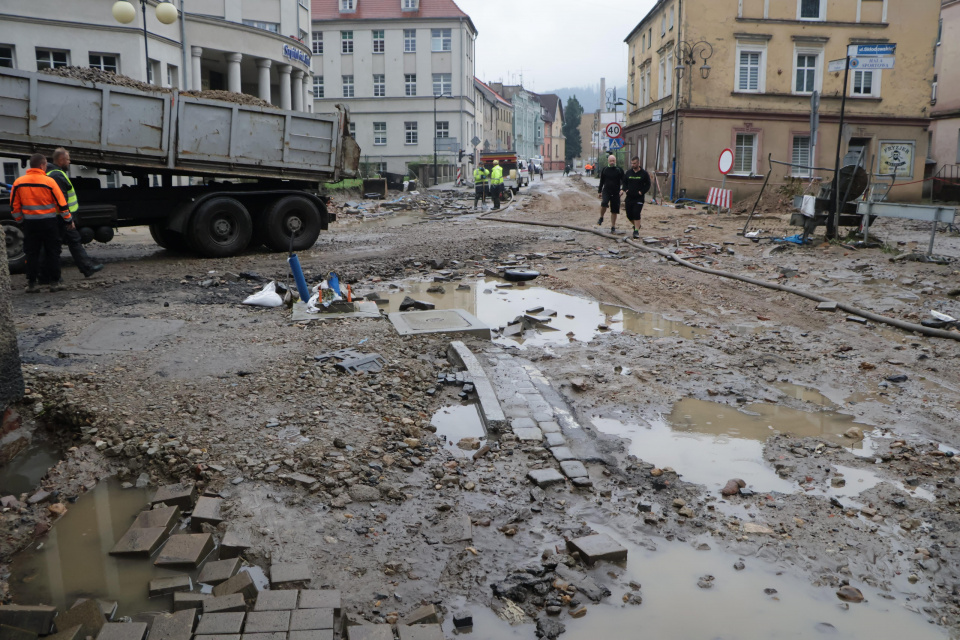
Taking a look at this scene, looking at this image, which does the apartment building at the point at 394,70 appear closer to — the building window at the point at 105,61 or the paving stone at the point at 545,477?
the building window at the point at 105,61

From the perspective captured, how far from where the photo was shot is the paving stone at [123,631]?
9.46 feet

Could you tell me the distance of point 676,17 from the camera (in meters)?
29.9

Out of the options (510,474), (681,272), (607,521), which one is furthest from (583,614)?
(681,272)

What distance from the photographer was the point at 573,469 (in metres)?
4.62

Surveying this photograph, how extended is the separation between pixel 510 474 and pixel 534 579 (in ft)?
3.91

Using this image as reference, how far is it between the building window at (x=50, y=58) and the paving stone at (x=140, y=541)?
24445 millimetres

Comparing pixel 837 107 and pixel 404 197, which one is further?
pixel 404 197

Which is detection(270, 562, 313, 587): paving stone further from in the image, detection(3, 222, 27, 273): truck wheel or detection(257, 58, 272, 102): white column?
detection(257, 58, 272, 102): white column

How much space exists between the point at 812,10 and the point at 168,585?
3246 cm

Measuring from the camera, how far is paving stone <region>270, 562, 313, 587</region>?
3.37 m

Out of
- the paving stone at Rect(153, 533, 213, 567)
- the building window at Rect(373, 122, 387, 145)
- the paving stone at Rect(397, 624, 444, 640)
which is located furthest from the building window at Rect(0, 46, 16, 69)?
the building window at Rect(373, 122, 387, 145)

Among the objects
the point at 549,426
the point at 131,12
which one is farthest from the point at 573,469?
the point at 131,12

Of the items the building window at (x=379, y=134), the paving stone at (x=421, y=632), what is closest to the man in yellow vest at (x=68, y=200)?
the paving stone at (x=421, y=632)

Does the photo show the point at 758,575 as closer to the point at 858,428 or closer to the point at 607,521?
the point at 607,521
